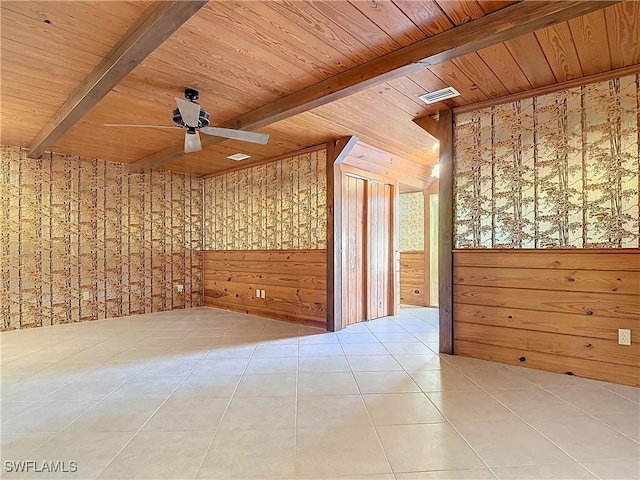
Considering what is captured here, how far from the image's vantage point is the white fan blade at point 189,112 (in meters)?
2.41

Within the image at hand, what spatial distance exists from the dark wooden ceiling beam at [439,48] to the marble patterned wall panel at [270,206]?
1.45m

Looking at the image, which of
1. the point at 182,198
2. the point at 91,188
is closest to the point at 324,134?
the point at 182,198

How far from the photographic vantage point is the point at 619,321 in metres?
2.41

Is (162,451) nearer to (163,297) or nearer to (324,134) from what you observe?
(324,134)

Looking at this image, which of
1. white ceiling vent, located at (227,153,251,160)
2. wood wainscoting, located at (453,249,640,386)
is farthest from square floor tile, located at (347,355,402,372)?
white ceiling vent, located at (227,153,251,160)

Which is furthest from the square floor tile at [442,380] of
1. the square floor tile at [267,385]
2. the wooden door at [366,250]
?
the wooden door at [366,250]

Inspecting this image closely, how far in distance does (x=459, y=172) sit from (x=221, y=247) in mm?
4104

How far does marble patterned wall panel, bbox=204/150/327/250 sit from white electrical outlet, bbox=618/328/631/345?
2.93 meters

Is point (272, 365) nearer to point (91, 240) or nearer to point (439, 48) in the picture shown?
point (439, 48)

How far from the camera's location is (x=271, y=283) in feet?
15.8

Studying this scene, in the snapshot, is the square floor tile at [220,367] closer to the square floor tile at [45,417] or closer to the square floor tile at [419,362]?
the square floor tile at [45,417]

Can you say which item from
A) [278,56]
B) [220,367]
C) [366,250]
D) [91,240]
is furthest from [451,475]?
[91,240]

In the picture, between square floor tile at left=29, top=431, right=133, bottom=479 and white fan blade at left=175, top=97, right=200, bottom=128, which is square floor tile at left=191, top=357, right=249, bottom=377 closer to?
square floor tile at left=29, top=431, right=133, bottom=479
